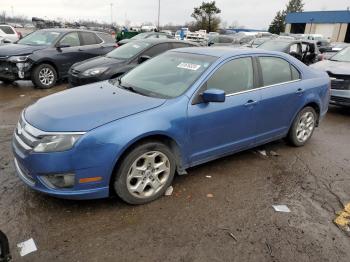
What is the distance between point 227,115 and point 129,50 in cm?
511

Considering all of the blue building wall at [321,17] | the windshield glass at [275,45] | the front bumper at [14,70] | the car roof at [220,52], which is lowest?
the front bumper at [14,70]

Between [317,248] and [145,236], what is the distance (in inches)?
60.8

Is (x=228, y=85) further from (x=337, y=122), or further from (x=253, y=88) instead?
(x=337, y=122)

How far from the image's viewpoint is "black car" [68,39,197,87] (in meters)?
7.82

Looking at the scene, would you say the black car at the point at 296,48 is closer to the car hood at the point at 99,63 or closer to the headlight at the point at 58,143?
the car hood at the point at 99,63

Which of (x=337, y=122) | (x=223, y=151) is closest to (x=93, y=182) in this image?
(x=223, y=151)

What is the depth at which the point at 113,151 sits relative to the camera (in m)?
3.25

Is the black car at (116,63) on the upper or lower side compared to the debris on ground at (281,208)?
upper

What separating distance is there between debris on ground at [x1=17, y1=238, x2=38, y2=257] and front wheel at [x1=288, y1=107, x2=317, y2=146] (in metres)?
3.94

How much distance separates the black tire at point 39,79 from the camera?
9547 mm

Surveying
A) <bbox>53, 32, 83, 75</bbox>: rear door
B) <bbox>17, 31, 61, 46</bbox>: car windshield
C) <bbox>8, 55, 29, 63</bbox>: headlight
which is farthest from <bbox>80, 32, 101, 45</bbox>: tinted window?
<bbox>8, 55, 29, 63</bbox>: headlight

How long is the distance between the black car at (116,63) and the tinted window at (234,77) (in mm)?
3849

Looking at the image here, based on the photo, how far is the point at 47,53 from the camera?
967cm

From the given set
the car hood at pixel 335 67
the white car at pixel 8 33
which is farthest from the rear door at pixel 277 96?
the white car at pixel 8 33
